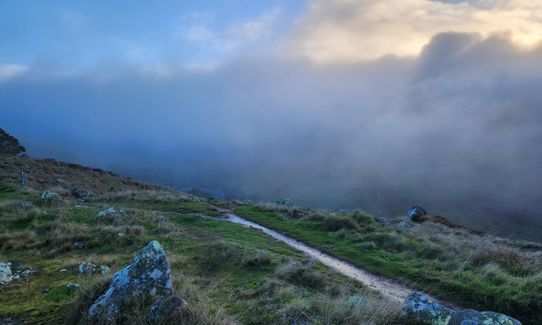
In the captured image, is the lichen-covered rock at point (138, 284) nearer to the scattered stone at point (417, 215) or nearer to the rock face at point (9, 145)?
the scattered stone at point (417, 215)

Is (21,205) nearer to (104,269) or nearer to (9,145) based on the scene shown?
(104,269)

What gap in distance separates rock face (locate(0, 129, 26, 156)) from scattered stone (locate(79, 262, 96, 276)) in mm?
73031

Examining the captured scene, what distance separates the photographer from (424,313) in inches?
309

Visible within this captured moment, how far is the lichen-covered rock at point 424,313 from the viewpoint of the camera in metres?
7.71

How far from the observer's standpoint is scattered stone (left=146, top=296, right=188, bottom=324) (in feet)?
22.4

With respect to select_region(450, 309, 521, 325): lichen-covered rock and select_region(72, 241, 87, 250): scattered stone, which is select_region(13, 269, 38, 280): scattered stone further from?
select_region(450, 309, 521, 325): lichen-covered rock

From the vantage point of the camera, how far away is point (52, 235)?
56.1 feet

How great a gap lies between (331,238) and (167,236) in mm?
10981

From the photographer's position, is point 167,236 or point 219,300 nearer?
point 219,300

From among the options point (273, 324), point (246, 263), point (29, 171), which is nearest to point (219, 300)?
point (273, 324)

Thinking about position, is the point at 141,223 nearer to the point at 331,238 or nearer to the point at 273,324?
the point at 331,238

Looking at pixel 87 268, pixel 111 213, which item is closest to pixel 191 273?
pixel 87 268

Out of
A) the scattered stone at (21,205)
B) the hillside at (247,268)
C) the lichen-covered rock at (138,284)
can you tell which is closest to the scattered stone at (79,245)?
the hillside at (247,268)

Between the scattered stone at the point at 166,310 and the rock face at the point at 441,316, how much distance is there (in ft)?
16.2
